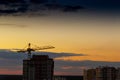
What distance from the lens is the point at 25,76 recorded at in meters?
80.3

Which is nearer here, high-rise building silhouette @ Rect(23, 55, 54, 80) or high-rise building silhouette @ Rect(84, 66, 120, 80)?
Result: high-rise building silhouette @ Rect(23, 55, 54, 80)

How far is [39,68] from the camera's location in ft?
265

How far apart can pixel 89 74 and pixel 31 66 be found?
21.1 metres

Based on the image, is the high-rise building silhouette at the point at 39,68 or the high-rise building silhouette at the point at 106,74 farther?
the high-rise building silhouette at the point at 106,74

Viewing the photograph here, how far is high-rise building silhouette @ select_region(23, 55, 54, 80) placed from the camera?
3132 inches

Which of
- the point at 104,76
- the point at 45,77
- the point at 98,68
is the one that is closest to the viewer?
the point at 45,77

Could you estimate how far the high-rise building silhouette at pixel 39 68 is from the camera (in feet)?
261

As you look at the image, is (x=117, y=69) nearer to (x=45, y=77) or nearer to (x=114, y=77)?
(x=114, y=77)

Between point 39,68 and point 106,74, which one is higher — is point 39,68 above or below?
above

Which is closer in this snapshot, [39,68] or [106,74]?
[39,68]

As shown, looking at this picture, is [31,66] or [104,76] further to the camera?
[104,76]

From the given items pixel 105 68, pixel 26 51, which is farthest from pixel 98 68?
pixel 26 51

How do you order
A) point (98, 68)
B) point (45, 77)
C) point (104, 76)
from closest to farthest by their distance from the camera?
point (45, 77) < point (104, 76) < point (98, 68)

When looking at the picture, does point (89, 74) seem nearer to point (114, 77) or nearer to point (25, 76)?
point (114, 77)
